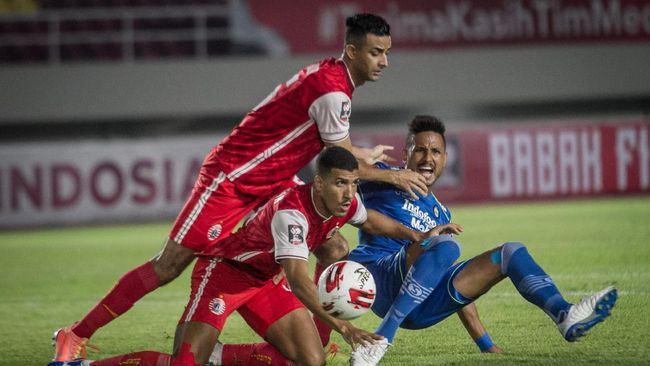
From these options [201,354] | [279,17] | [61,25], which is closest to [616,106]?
[279,17]

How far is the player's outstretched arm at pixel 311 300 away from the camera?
4.35 meters

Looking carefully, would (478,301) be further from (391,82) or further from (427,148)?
(391,82)

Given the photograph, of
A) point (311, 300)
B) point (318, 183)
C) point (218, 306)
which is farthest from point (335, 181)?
point (218, 306)

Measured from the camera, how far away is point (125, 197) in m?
16.6

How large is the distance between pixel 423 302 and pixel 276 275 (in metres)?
0.76

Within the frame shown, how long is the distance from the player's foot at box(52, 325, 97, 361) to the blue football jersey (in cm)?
157

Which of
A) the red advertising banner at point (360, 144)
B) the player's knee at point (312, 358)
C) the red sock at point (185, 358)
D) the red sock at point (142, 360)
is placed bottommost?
the red advertising banner at point (360, 144)

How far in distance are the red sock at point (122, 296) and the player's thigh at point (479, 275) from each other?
5.81 feet

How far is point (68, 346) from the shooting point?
543 cm

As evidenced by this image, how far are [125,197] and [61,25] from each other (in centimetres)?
449

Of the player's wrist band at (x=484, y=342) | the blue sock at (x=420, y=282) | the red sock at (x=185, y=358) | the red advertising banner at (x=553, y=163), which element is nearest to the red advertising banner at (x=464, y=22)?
the red advertising banner at (x=553, y=163)

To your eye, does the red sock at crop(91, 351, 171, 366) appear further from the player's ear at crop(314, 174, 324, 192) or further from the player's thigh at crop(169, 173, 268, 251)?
the player's ear at crop(314, 174, 324, 192)

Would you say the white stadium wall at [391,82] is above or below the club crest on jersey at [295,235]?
below

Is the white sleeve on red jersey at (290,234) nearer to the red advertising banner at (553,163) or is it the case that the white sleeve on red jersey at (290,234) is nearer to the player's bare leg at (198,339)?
the player's bare leg at (198,339)
